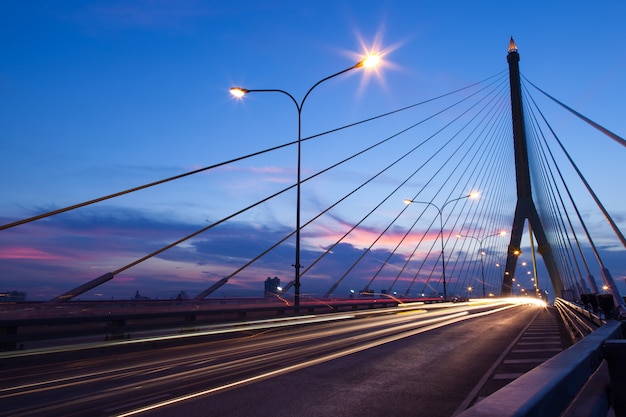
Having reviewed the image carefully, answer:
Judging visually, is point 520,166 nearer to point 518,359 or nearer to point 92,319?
point 518,359

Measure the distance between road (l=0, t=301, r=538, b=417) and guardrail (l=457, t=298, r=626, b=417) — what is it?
9.04 feet

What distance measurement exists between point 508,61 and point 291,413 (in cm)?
5263

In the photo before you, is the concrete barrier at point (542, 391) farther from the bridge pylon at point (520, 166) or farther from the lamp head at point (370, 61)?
the bridge pylon at point (520, 166)

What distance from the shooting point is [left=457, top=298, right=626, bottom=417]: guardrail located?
226 centimetres

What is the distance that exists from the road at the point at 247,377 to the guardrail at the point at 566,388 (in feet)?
9.04

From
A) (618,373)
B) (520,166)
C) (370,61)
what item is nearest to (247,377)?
(618,373)

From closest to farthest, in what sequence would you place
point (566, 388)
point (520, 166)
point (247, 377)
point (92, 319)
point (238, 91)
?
point (566, 388), point (247, 377), point (92, 319), point (238, 91), point (520, 166)

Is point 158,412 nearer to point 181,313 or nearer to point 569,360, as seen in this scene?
point 569,360

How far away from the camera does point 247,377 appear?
8.90 metres

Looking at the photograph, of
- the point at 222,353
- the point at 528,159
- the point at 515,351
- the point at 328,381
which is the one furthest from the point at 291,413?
the point at 528,159

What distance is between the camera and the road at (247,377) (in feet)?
22.0

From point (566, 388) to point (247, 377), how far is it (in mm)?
6801

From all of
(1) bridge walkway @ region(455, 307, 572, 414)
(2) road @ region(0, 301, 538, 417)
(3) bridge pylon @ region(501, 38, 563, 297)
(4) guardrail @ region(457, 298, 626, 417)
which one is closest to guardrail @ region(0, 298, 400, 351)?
(2) road @ region(0, 301, 538, 417)

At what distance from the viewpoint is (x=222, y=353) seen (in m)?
12.5
